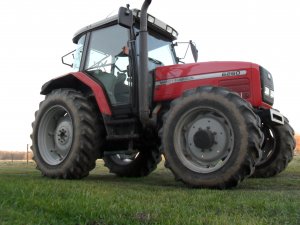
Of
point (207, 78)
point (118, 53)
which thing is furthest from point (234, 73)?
point (118, 53)

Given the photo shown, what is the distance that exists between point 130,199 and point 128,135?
2.45 m

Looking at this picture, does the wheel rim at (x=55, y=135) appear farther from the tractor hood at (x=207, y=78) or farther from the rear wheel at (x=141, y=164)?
the tractor hood at (x=207, y=78)

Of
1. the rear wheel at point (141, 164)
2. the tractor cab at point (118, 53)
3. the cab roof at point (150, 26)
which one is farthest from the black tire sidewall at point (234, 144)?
the rear wheel at point (141, 164)

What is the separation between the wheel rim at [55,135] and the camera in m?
6.89

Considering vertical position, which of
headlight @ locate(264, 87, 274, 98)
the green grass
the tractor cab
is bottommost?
the green grass

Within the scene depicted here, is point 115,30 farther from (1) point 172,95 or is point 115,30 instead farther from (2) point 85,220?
(2) point 85,220

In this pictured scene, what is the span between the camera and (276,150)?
7219 millimetres

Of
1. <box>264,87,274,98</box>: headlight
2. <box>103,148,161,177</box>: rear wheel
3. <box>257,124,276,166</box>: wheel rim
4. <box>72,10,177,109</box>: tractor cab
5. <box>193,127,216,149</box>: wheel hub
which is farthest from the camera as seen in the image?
<box>103,148,161,177</box>: rear wheel

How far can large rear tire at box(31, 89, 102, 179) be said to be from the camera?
6411 millimetres

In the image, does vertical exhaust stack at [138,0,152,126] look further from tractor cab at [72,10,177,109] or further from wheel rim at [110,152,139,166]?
wheel rim at [110,152,139,166]

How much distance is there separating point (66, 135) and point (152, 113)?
1.67m

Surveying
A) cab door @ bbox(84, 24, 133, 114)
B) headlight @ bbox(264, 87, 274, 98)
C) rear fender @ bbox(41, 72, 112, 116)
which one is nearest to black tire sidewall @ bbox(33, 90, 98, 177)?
rear fender @ bbox(41, 72, 112, 116)

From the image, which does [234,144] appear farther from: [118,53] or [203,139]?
[118,53]

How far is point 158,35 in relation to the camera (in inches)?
283
